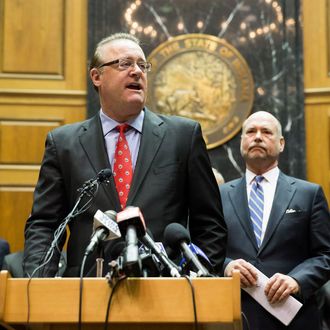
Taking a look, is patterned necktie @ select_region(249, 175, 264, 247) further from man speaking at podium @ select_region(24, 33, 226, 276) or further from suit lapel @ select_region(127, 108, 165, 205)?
suit lapel @ select_region(127, 108, 165, 205)

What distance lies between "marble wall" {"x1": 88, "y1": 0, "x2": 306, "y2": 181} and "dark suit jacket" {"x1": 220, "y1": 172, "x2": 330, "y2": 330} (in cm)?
228

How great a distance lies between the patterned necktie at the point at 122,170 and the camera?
95.2 inches

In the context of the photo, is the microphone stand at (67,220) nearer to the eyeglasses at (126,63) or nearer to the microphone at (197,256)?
the microphone at (197,256)

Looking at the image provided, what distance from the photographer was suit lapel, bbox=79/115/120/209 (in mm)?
2389

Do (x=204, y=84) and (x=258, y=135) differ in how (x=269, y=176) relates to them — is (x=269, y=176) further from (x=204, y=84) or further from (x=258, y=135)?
(x=204, y=84)

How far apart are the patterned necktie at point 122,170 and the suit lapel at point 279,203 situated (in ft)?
3.40

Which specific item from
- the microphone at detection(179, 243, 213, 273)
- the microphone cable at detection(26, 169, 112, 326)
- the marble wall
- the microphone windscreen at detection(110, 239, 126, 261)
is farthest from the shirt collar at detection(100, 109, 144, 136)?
the marble wall

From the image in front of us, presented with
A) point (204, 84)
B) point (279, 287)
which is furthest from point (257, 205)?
point (204, 84)

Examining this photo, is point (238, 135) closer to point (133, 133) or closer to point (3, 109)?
point (3, 109)

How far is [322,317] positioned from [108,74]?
2.04 metres

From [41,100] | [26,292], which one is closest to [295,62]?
[41,100]

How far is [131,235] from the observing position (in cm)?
170

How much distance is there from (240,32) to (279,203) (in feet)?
9.18

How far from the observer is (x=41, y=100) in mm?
5777
